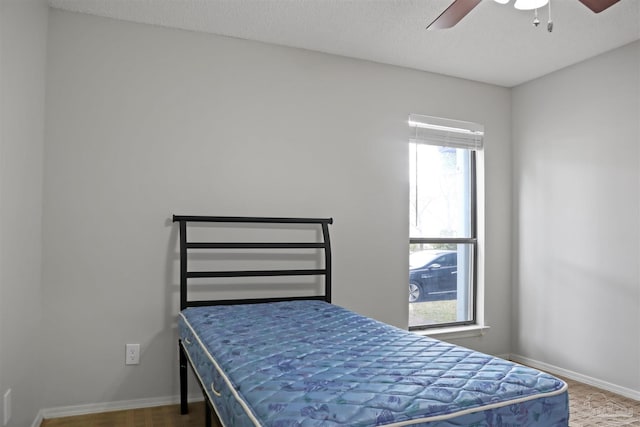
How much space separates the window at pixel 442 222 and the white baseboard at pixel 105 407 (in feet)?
5.93

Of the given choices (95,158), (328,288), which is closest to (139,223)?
(95,158)

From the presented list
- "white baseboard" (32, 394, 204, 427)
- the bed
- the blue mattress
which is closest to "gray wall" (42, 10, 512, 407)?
"white baseboard" (32, 394, 204, 427)

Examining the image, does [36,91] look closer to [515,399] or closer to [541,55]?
[515,399]

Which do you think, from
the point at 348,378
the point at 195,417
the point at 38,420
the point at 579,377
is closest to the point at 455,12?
the point at 348,378

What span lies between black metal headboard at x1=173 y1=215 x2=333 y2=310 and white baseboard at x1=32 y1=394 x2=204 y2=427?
607mm

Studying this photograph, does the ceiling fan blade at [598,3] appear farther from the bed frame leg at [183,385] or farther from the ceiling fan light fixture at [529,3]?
the bed frame leg at [183,385]

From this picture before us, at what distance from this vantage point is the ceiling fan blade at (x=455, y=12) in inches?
81.7

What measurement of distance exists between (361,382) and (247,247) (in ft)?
5.37

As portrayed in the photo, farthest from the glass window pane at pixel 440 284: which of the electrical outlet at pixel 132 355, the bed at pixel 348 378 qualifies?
the electrical outlet at pixel 132 355

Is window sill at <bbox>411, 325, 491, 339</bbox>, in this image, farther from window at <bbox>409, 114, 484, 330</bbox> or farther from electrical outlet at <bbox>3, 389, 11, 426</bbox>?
electrical outlet at <bbox>3, 389, 11, 426</bbox>

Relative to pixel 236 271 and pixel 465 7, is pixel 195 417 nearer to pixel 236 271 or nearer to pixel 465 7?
pixel 236 271

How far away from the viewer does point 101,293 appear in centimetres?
275

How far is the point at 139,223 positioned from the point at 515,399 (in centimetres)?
224

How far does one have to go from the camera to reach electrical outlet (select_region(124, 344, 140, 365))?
110 inches
